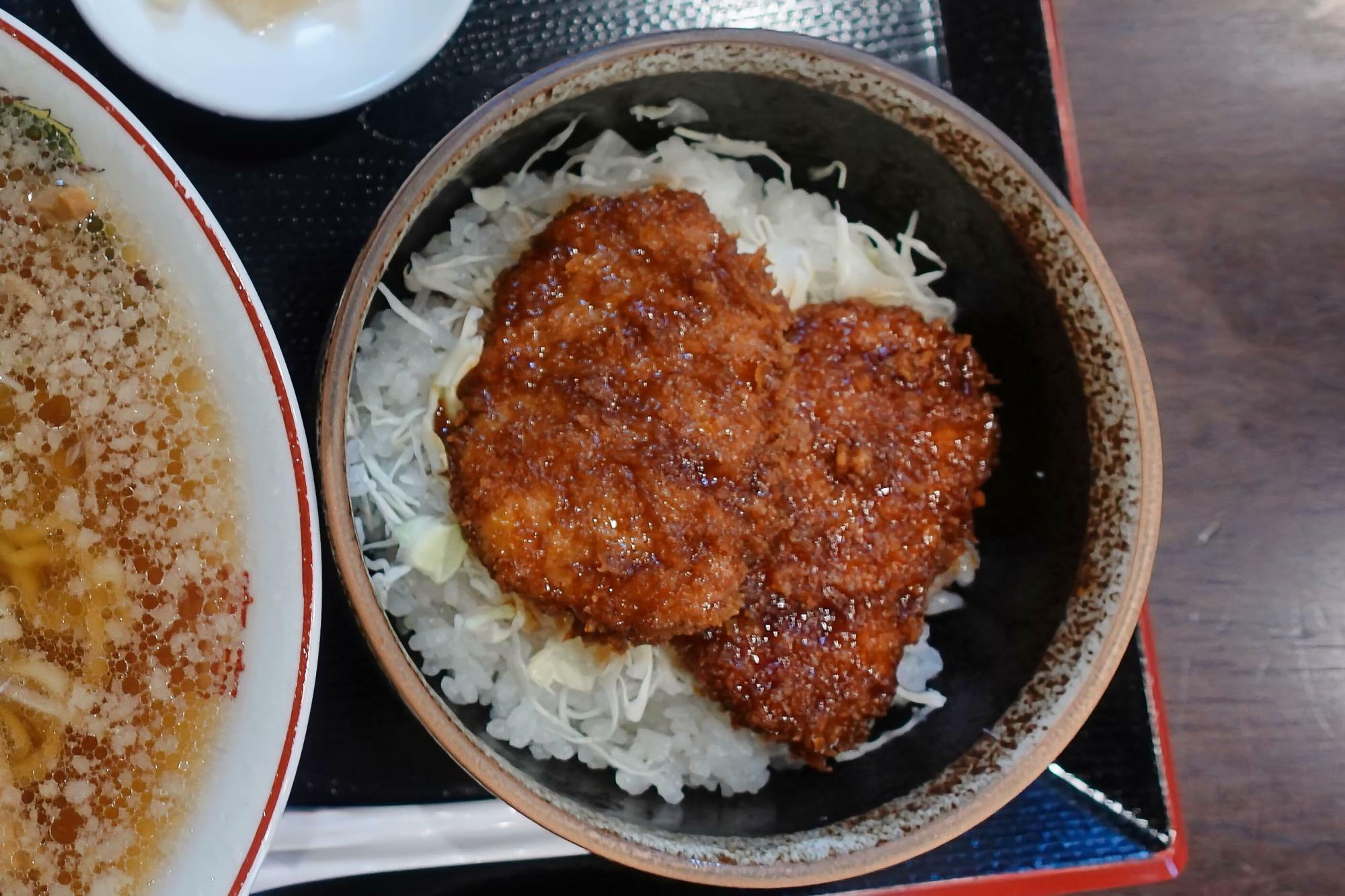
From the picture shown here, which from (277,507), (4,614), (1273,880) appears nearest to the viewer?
(277,507)

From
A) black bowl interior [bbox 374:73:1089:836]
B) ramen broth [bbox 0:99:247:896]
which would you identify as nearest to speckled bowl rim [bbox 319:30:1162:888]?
black bowl interior [bbox 374:73:1089:836]

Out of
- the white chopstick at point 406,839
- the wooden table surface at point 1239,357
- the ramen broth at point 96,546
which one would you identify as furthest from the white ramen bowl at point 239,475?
the wooden table surface at point 1239,357

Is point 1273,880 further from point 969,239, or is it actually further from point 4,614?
point 4,614

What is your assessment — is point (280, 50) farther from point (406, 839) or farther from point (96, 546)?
point (406, 839)

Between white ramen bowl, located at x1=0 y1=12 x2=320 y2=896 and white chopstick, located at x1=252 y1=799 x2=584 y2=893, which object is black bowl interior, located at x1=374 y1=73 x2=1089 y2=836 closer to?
white chopstick, located at x1=252 y1=799 x2=584 y2=893

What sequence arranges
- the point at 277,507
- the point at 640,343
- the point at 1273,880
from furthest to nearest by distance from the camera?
1. the point at 1273,880
2. the point at 640,343
3. the point at 277,507

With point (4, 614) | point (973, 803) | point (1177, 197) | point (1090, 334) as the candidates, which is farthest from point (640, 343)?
point (1177, 197)
